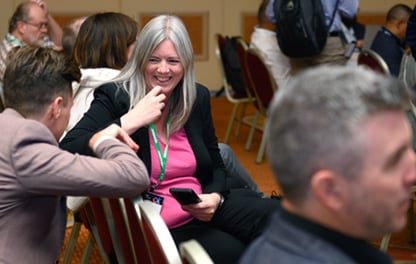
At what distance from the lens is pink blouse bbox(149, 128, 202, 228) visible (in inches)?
96.3

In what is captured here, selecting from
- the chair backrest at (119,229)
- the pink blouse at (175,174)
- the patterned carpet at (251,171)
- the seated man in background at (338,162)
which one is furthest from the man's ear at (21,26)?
the seated man in background at (338,162)

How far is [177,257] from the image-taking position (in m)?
1.63

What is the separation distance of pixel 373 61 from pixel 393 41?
131 cm

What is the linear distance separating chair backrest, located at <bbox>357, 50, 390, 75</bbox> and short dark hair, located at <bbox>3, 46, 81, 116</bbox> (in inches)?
85.8

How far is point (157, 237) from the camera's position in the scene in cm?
168

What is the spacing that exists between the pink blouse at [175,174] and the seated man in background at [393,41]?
2935 mm

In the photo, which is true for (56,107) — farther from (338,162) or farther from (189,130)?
(338,162)

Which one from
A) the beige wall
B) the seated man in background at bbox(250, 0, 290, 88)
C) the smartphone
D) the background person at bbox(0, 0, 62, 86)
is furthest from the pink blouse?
the beige wall

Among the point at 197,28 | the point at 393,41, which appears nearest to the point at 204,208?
the point at 393,41

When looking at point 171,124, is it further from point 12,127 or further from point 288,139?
point 288,139

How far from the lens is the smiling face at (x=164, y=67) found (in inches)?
101

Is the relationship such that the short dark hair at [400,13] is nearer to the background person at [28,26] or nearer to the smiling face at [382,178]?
the background person at [28,26]

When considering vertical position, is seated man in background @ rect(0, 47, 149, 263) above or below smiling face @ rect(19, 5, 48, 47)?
above

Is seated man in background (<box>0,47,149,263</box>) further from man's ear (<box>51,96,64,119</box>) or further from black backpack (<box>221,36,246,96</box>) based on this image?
black backpack (<box>221,36,246,96</box>)
